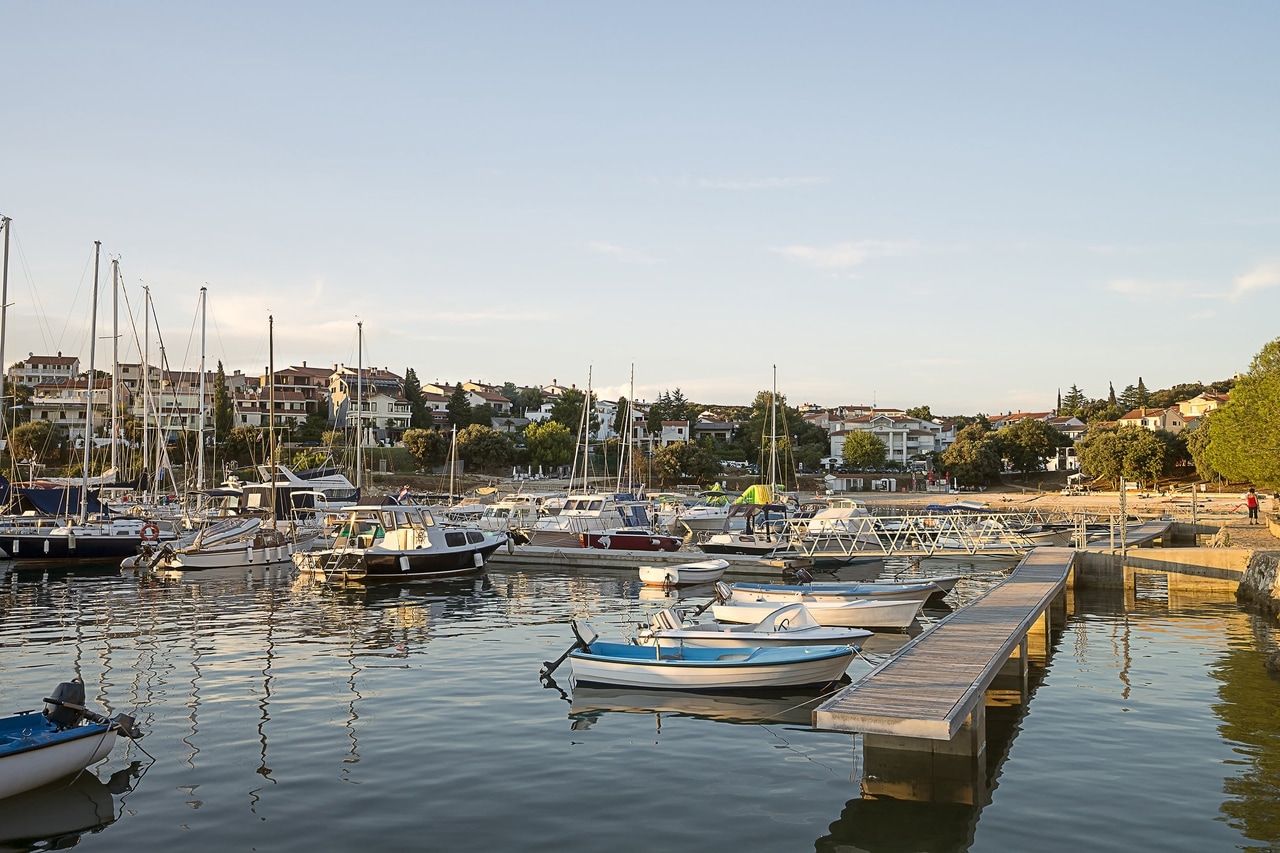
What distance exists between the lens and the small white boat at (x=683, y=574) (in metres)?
38.5

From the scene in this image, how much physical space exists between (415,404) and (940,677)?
133134 mm

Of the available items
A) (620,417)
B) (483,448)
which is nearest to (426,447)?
(483,448)

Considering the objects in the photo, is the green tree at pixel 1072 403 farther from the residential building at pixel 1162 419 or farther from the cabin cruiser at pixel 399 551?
the cabin cruiser at pixel 399 551

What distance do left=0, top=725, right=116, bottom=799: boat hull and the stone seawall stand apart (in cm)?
3039

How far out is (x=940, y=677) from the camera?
1572 centimetres

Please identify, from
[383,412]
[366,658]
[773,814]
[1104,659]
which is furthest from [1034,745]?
[383,412]

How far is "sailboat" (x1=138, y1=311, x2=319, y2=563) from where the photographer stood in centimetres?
4419

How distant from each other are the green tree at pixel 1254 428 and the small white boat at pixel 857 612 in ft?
125

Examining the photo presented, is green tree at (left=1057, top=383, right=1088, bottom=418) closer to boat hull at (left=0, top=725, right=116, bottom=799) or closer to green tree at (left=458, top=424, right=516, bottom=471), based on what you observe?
green tree at (left=458, top=424, right=516, bottom=471)

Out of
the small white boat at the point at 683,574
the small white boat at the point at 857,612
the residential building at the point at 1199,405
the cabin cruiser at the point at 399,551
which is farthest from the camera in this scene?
the residential building at the point at 1199,405

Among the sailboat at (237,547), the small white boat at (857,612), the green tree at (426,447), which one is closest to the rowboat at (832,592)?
the small white boat at (857,612)

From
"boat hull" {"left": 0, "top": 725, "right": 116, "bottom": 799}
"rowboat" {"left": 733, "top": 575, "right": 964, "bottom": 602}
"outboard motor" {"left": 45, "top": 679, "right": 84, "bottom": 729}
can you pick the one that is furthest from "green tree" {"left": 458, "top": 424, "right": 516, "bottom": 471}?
"boat hull" {"left": 0, "top": 725, "right": 116, "bottom": 799}

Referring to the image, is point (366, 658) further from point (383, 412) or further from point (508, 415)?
point (508, 415)

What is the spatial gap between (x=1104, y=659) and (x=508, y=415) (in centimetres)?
14330
